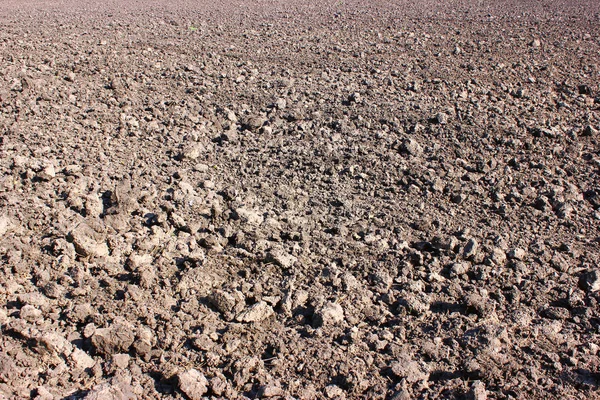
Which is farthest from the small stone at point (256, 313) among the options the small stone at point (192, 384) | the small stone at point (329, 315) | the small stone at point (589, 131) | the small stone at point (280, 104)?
the small stone at point (589, 131)

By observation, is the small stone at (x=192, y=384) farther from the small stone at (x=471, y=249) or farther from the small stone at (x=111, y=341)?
the small stone at (x=471, y=249)

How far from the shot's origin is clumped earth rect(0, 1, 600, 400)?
2.19 meters

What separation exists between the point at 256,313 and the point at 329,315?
327 mm

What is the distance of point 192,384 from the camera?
204 cm

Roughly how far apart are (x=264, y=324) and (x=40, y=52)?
4313 mm

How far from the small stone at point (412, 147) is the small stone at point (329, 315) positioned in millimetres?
1724

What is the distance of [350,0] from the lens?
9.04m

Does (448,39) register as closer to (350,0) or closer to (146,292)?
(350,0)

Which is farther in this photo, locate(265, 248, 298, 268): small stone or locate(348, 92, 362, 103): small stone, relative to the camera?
locate(348, 92, 362, 103): small stone

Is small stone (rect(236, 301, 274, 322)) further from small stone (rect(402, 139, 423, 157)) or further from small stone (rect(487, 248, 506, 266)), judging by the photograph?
small stone (rect(402, 139, 423, 157))

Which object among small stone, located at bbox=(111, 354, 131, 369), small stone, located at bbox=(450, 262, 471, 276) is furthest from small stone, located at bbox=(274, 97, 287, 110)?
small stone, located at bbox=(111, 354, 131, 369)

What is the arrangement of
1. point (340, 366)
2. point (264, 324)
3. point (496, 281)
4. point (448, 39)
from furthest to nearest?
point (448, 39) → point (496, 281) → point (264, 324) → point (340, 366)

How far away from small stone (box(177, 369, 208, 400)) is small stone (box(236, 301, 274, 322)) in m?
0.37

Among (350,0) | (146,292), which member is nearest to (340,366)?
(146,292)
